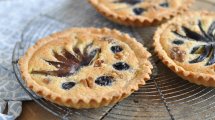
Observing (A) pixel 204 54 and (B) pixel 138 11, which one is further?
(B) pixel 138 11

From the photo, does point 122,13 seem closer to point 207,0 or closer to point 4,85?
point 207,0

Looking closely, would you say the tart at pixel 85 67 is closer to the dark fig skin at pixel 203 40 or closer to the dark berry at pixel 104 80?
the dark berry at pixel 104 80

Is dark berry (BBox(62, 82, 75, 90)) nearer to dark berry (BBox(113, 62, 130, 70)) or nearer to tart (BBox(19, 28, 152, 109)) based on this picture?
tart (BBox(19, 28, 152, 109))

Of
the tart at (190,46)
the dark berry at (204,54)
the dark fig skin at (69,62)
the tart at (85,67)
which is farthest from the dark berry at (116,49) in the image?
the dark berry at (204,54)

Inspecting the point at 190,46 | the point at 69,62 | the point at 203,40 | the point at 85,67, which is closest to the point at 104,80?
the point at 85,67

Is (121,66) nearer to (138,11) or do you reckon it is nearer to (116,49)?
(116,49)

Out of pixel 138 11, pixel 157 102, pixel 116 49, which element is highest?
pixel 138 11

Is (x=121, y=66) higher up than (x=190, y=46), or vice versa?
(x=190, y=46)
